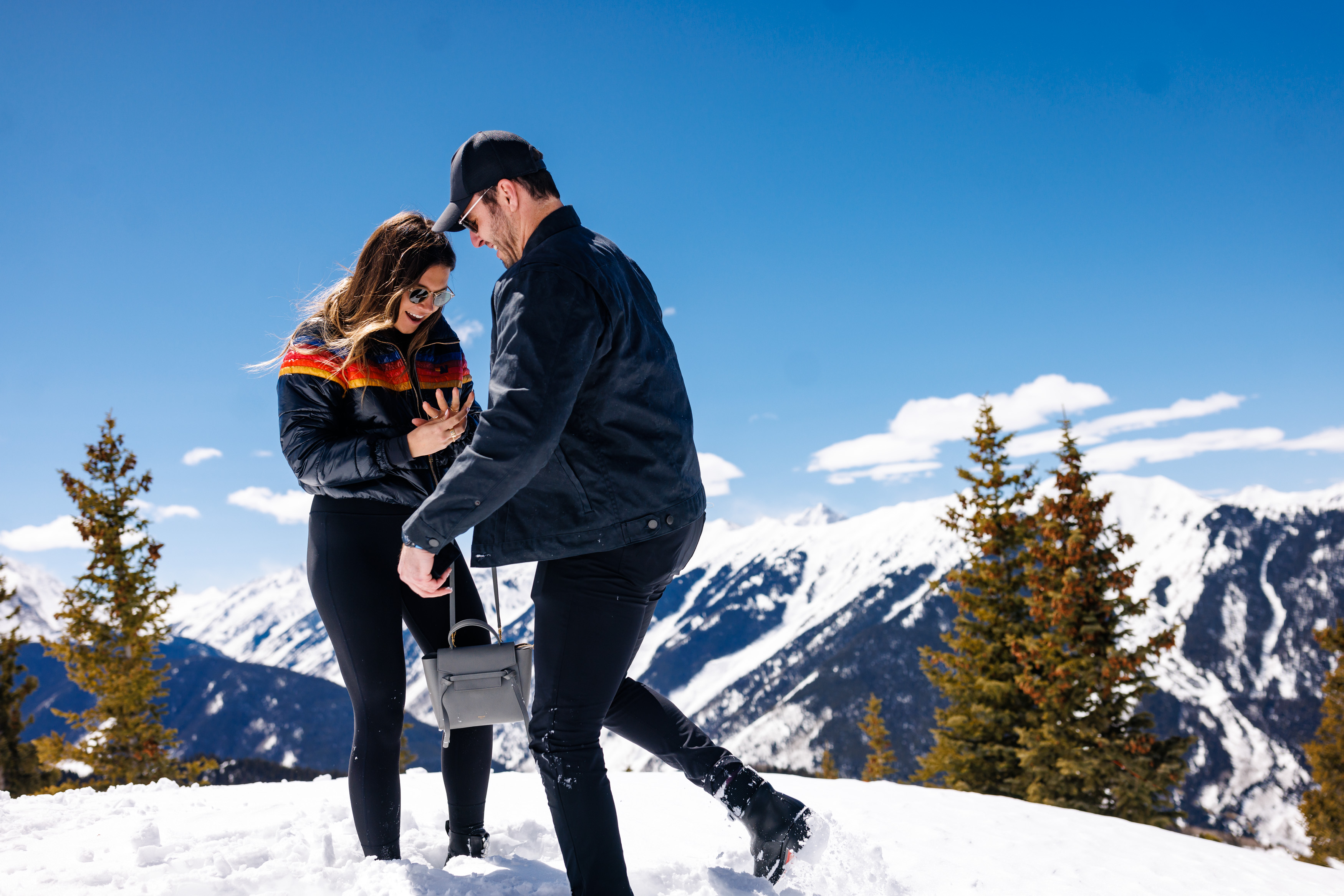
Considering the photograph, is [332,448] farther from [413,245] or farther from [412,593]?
[413,245]

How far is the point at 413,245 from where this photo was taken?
323 centimetres

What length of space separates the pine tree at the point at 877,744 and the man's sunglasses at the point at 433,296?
133 ft

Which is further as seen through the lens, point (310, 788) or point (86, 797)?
point (310, 788)

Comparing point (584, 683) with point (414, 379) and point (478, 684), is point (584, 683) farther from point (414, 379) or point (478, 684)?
point (414, 379)

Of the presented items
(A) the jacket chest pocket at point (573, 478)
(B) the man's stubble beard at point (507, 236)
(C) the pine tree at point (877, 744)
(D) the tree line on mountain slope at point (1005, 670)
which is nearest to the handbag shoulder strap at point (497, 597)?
(A) the jacket chest pocket at point (573, 478)

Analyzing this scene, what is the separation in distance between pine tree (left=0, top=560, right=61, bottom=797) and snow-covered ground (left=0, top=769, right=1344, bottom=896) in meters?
24.1

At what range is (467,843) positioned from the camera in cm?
333

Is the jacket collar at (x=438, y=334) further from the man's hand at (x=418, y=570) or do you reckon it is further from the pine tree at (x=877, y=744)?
the pine tree at (x=877, y=744)

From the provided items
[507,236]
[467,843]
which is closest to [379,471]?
[507,236]

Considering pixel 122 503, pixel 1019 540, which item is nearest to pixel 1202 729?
pixel 1019 540

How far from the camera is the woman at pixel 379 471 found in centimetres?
302

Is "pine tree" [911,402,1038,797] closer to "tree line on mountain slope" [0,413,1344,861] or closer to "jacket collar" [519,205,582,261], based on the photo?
"tree line on mountain slope" [0,413,1344,861]

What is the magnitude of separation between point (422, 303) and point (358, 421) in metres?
0.57

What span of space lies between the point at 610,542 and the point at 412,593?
122 centimetres
